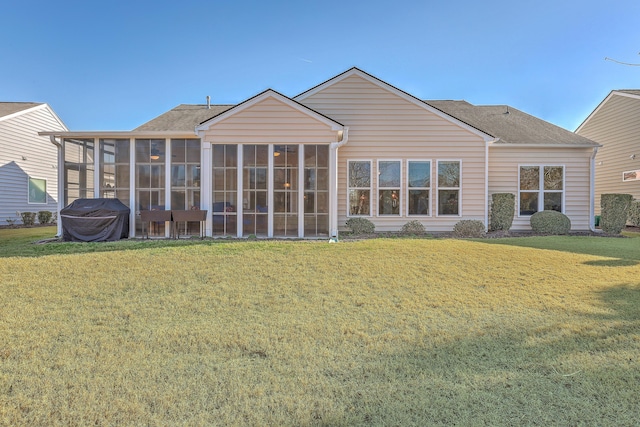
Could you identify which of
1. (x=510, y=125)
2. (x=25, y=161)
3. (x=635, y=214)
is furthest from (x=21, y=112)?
(x=635, y=214)

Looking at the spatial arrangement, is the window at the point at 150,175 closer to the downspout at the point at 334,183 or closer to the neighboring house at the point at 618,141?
the downspout at the point at 334,183

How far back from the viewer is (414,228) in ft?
39.1

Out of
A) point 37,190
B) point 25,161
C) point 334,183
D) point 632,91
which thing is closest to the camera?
point 334,183

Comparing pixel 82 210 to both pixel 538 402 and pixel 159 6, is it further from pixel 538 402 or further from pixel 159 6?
pixel 538 402

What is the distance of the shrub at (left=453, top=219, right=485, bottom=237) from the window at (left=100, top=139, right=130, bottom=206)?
38.6 feet

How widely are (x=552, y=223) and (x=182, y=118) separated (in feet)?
50.8

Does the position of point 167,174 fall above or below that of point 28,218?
above

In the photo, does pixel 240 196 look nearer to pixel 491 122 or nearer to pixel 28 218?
pixel 491 122

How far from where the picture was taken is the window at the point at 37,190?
18.4m

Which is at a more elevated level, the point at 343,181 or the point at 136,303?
the point at 343,181

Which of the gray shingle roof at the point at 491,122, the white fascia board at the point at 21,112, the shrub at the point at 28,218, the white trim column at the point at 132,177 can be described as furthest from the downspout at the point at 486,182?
the white fascia board at the point at 21,112

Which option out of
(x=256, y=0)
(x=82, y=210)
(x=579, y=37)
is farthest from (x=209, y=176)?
(x=579, y=37)

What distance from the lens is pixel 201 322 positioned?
3.99m

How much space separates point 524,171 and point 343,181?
736cm
